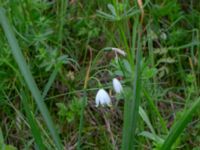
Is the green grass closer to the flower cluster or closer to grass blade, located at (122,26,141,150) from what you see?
the flower cluster

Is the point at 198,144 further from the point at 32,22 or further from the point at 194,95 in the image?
the point at 32,22

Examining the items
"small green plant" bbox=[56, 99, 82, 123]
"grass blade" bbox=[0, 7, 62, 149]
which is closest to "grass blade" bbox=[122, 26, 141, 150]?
"grass blade" bbox=[0, 7, 62, 149]

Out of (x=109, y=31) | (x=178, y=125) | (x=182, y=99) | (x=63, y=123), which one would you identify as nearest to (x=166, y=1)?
(x=109, y=31)

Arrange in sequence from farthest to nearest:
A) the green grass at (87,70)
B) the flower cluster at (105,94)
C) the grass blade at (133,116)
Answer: the green grass at (87,70) < the flower cluster at (105,94) < the grass blade at (133,116)

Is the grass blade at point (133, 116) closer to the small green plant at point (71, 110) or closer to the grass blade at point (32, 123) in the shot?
the grass blade at point (32, 123)

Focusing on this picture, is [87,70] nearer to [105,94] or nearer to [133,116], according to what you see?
[105,94]

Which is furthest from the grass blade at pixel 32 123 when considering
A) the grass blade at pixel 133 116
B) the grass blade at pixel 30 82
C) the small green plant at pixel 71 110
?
the small green plant at pixel 71 110

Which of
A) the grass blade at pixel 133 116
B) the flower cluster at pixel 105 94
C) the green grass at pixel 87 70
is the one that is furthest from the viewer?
the green grass at pixel 87 70

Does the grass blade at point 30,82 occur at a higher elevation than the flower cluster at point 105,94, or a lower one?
higher
